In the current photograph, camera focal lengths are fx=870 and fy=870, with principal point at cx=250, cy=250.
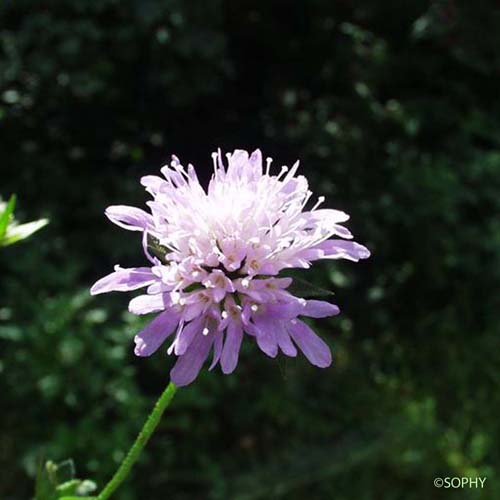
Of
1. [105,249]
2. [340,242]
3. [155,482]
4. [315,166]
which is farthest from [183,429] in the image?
[340,242]

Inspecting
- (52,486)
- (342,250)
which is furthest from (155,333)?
(52,486)

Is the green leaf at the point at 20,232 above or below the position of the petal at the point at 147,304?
above

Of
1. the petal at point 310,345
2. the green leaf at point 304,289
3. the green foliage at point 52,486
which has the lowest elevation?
the green foliage at point 52,486

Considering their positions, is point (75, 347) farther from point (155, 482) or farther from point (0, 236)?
point (0, 236)

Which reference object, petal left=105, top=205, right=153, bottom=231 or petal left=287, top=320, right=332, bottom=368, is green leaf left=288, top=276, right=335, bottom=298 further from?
petal left=105, top=205, right=153, bottom=231

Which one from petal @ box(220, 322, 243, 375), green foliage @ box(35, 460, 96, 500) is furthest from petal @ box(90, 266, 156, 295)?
green foliage @ box(35, 460, 96, 500)

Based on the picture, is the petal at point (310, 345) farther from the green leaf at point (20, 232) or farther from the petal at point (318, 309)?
the green leaf at point (20, 232)

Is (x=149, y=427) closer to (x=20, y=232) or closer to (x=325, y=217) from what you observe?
(x=325, y=217)

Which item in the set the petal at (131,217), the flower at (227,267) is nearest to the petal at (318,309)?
the flower at (227,267)
